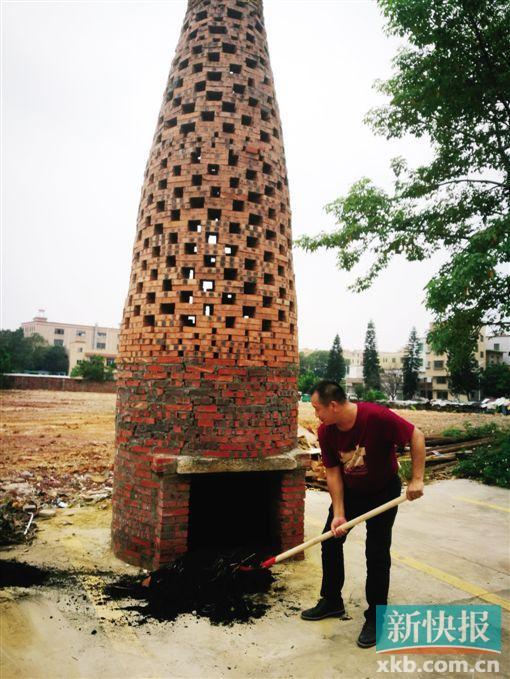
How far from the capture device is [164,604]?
3826 mm

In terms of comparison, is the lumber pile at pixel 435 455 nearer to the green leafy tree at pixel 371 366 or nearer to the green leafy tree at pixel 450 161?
the green leafy tree at pixel 450 161

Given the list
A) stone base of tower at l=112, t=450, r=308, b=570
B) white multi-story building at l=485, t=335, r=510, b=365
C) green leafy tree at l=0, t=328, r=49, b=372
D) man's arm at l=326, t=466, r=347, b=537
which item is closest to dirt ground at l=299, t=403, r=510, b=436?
stone base of tower at l=112, t=450, r=308, b=570

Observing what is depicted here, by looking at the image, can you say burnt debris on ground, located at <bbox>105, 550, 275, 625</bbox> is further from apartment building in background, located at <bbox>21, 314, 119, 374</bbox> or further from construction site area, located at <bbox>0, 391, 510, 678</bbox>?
apartment building in background, located at <bbox>21, 314, 119, 374</bbox>

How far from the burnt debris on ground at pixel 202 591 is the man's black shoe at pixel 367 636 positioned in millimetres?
870

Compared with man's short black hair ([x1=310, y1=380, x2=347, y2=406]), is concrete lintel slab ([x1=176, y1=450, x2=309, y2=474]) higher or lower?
lower

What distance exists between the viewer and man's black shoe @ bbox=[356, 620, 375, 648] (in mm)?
3318

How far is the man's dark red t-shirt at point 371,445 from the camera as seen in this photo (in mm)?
3428

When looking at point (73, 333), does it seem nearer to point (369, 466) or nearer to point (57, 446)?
point (57, 446)

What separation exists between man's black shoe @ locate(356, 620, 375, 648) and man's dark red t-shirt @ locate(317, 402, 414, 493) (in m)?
1.02

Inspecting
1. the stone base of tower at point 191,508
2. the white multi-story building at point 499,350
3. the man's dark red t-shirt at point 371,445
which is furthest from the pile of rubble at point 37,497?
the white multi-story building at point 499,350

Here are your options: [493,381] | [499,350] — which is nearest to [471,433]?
[493,381]

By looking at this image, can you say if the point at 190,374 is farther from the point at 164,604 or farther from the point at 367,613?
the point at 367,613

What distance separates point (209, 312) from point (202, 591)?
2810mm

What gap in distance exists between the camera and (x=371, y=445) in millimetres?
3443
